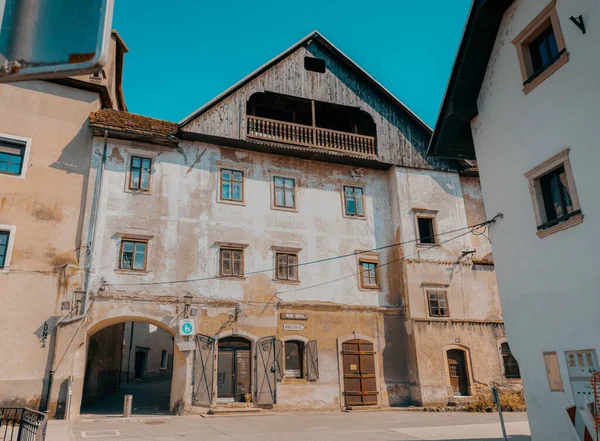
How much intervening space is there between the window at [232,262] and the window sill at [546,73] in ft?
42.0

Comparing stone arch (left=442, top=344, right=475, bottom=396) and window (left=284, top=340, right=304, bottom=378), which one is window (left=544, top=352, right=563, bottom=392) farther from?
window (left=284, top=340, right=304, bottom=378)

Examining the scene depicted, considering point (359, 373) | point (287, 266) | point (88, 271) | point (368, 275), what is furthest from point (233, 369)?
point (368, 275)

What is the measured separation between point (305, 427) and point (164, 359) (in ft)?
75.1

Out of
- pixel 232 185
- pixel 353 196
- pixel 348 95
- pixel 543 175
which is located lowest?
pixel 543 175

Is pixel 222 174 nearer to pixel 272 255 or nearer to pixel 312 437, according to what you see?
pixel 272 255

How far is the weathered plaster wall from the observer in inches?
650

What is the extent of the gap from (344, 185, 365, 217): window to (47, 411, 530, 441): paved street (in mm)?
8972

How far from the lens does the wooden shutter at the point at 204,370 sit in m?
18.3

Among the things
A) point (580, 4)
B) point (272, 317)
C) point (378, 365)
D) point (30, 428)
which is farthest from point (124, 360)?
point (580, 4)

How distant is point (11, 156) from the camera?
723 inches

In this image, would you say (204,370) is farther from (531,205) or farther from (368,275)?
(531,205)

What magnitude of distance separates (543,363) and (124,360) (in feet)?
89.5

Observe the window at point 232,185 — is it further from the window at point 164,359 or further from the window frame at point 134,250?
the window at point 164,359

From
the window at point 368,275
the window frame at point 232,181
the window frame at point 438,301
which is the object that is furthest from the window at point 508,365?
the window frame at point 232,181
